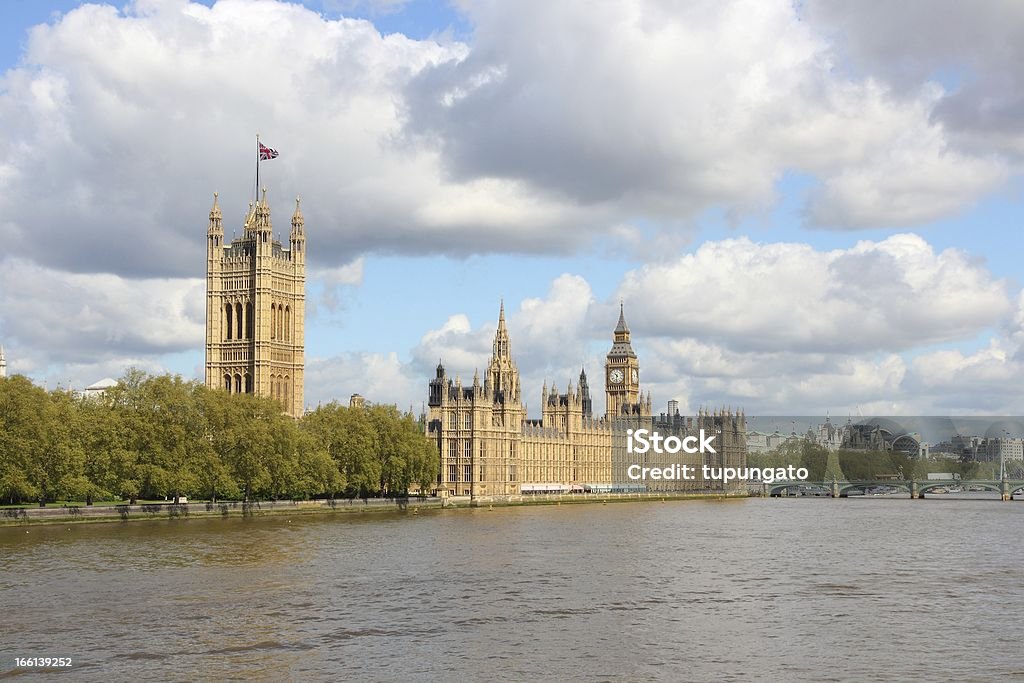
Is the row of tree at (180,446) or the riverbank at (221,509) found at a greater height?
the row of tree at (180,446)

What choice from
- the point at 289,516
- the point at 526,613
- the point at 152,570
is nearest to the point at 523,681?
the point at 526,613

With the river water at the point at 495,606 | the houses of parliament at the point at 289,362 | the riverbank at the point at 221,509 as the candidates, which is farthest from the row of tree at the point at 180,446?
the houses of parliament at the point at 289,362

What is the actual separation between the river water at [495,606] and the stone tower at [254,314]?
8612 centimetres

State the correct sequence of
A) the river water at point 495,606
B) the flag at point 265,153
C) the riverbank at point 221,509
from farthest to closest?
the flag at point 265,153
the riverbank at point 221,509
the river water at point 495,606

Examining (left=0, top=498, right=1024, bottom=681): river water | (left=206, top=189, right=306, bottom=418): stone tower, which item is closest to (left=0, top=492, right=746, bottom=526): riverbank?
(left=0, top=498, right=1024, bottom=681): river water

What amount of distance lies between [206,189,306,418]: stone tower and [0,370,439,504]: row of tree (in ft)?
133

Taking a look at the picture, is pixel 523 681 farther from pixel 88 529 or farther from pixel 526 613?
pixel 88 529

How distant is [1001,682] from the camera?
39594 mm

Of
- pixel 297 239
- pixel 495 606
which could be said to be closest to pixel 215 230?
pixel 297 239

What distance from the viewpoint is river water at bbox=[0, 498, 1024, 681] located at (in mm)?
41406

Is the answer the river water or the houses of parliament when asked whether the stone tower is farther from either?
the river water

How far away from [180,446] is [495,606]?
5751 cm

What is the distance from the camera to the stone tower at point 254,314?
17988cm

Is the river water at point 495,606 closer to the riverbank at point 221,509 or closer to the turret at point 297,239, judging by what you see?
the riverbank at point 221,509
